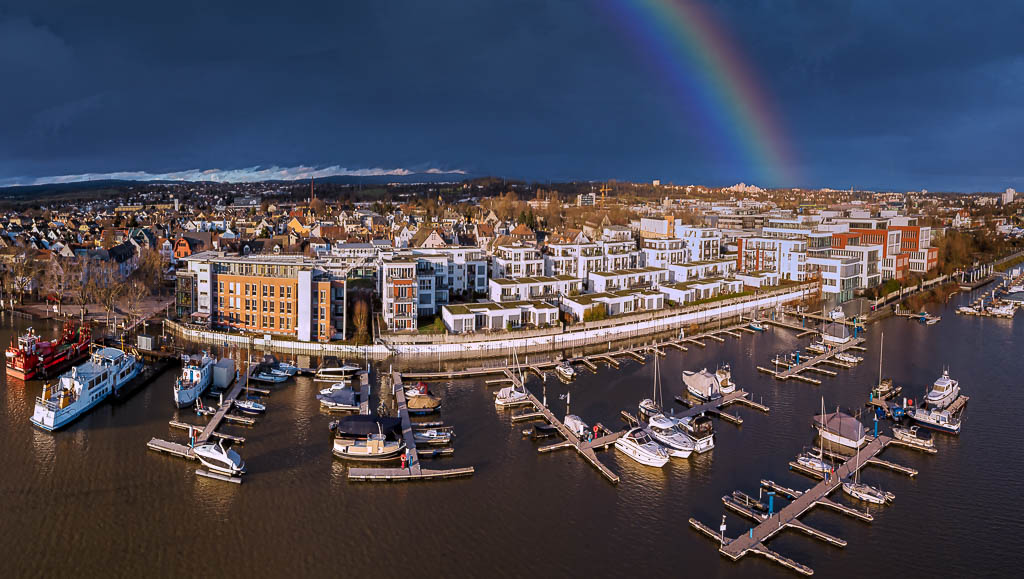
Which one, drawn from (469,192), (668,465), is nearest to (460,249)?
(668,465)

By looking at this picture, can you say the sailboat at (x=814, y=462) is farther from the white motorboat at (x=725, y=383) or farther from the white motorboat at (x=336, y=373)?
the white motorboat at (x=336, y=373)

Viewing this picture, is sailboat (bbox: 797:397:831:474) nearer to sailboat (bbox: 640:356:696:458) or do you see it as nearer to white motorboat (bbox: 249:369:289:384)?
sailboat (bbox: 640:356:696:458)

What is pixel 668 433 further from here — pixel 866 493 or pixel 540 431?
pixel 866 493

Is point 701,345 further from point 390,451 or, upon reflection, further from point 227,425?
point 227,425

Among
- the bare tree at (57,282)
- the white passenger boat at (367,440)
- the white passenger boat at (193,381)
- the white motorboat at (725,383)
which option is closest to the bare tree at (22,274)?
the bare tree at (57,282)

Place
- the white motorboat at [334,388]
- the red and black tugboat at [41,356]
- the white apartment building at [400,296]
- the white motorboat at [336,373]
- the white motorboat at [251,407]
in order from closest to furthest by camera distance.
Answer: the white motorboat at [251,407] < the white motorboat at [334,388] < the red and black tugboat at [41,356] < the white motorboat at [336,373] < the white apartment building at [400,296]
